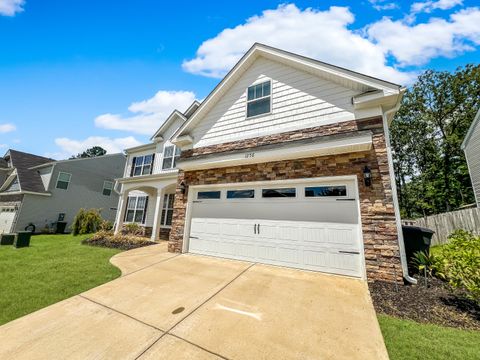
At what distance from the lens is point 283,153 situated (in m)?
6.19

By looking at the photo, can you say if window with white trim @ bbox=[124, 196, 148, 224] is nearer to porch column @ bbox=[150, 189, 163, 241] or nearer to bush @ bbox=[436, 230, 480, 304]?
porch column @ bbox=[150, 189, 163, 241]

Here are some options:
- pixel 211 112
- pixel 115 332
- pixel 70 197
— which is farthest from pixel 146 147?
pixel 115 332

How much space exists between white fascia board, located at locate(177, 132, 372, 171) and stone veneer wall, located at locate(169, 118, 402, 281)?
0.23 meters

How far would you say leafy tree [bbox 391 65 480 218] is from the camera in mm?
22656

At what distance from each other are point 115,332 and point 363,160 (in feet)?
20.9

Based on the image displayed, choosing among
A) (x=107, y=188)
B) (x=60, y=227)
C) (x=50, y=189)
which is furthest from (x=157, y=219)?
(x=107, y=188)

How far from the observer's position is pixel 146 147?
15.4 meters

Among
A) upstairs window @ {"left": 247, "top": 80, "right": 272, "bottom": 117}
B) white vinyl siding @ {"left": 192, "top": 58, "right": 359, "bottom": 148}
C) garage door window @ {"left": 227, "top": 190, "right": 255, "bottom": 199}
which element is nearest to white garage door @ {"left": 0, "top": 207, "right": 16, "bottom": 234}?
white vinyl siding @ {"left": 192, "top": 58, "right": 359, "bottom": 148}

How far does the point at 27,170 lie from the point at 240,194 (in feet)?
75.3

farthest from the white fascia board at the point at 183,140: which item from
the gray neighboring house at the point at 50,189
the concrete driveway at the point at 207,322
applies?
the gray neighboring house at the point at 50,189

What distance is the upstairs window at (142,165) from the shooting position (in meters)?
15.1

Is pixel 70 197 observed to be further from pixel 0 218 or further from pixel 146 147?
pixel 146 147

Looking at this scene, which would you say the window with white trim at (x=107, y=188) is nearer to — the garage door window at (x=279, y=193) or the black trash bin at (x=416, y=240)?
the garage door window at (x=279, y=193)

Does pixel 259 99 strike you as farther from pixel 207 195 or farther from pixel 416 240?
pixel 416 240
